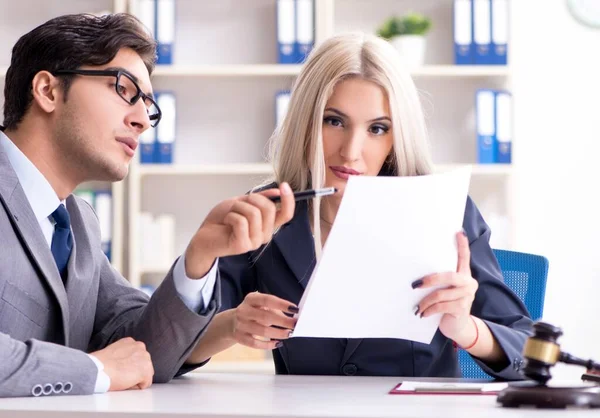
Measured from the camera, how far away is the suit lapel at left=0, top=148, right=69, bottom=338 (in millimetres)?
1505

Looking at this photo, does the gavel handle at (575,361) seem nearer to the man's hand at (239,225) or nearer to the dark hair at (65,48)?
the man's hand at (239,225)

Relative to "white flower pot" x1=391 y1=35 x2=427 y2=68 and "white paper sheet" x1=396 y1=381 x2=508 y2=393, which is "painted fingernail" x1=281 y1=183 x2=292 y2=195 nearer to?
"white paper sheet" x1=396 y1=381 x2=508 y2=393

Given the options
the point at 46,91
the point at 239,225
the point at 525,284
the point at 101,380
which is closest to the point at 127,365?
the point at 101,380

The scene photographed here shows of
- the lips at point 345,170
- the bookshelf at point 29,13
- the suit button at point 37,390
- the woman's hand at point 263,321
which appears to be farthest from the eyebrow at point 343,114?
the bookshelf at point 29,13

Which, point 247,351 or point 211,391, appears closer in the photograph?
point 211,391

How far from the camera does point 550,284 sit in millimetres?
4148

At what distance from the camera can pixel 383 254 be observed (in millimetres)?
1348

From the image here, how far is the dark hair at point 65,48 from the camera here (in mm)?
1739

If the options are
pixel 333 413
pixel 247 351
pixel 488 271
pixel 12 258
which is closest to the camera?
pixel 333 413

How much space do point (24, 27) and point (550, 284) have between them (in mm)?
2735

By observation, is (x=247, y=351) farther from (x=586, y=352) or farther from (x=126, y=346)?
(x=126, y=346)

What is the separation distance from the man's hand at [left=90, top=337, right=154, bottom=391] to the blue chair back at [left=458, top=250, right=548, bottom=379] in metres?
0.76

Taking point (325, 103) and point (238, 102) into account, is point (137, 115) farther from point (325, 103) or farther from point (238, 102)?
point (238, 102)

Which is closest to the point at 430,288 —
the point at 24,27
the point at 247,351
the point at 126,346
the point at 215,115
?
the point at 126,346
